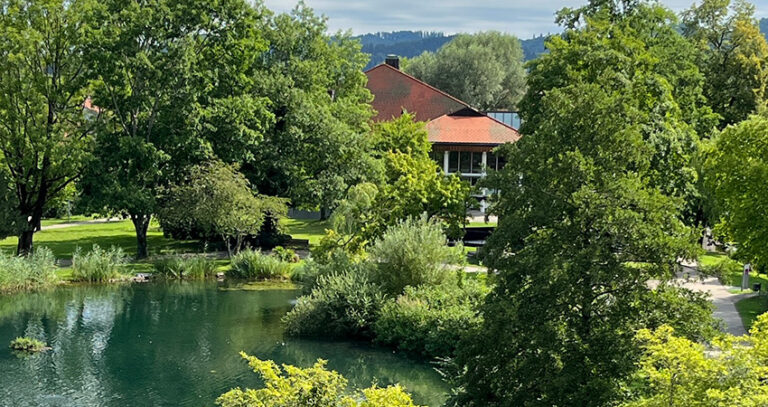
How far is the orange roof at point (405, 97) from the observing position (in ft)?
181

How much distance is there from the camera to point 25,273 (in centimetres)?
2548

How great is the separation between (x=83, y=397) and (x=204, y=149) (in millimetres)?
16983

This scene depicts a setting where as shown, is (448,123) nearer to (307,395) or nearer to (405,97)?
(405,97)

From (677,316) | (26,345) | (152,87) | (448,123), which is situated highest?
(448,123)

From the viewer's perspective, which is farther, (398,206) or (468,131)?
(468,131)

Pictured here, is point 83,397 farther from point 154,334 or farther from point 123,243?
point 123,243

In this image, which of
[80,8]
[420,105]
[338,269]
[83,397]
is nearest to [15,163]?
[80,8]

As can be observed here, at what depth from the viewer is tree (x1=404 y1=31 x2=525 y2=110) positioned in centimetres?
7231

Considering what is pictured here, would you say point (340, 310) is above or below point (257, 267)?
below

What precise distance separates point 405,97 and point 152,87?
91.0 feet

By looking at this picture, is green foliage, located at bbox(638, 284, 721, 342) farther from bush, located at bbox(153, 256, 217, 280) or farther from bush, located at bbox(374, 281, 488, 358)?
bush, located at bbox(153, 256, 217, 280)

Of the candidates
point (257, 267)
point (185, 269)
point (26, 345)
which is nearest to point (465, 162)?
point (257, 267)

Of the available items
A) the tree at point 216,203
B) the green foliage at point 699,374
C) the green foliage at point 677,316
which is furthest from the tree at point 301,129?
the green foliage at point 699,374

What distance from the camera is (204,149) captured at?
1228 inches
